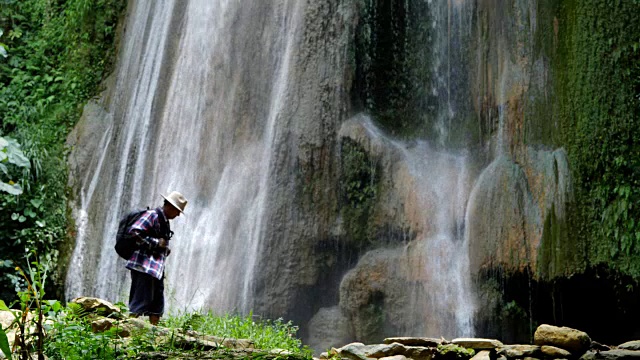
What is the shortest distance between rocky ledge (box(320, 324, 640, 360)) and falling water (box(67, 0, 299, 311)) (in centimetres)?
405

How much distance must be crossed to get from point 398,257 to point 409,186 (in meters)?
0.98

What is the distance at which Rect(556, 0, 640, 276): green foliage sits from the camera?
9617mm

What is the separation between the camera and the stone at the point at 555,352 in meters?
6.77

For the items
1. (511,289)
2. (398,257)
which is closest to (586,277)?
(511,289)

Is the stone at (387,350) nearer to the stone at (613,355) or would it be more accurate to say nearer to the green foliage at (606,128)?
the stone at (613,355)

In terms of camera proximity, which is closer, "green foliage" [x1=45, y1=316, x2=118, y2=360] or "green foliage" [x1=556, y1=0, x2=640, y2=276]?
"green foliage" [x1=45, y1=316, x2=118, y2=360]

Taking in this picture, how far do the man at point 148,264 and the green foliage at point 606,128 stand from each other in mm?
5052

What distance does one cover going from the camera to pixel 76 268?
42.4 ft

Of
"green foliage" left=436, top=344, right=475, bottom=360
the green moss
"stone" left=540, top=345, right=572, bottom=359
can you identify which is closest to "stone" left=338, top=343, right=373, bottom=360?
"green foliage" left=436, top=344, right=475, bottom=360

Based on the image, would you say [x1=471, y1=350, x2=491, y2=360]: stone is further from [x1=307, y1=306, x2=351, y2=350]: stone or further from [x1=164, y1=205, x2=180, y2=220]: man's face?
[x1=307, y1=306, x2=351, y2=350]: stone

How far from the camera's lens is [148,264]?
7.44m

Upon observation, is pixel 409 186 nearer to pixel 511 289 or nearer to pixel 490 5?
pixel 511 289

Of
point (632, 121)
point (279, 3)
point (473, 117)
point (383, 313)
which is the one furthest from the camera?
point (279, 3)

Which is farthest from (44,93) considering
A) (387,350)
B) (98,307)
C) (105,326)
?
(387,350)
